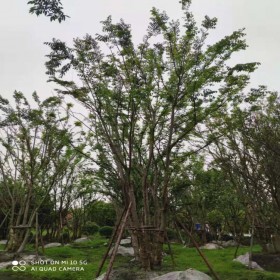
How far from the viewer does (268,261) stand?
53.8 ft

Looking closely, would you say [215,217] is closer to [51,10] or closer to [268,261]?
[268,261]

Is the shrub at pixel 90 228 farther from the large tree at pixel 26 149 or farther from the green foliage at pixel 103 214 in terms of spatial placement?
the large tree at pixel 26 149

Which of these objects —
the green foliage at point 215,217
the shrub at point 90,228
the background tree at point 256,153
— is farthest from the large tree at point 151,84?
the shrub at point 90,228

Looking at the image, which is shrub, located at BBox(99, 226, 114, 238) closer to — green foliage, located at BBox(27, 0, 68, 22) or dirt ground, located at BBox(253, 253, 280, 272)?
dirt ground, located at BBox(253, 253, 280, 272)

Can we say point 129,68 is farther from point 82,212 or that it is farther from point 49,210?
point 82,212

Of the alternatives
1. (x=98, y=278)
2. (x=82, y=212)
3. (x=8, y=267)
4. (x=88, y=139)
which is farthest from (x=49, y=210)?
(x=98, y=278)

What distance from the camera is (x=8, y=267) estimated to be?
14.8 metres

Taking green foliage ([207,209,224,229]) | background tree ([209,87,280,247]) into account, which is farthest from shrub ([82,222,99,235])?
background tree ([209,87,280,247])

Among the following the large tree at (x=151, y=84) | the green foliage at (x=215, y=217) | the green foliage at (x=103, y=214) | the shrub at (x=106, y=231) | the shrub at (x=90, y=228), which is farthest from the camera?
the green foliage at (x=103, y=214)

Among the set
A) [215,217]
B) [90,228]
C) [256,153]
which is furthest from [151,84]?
[90,228]

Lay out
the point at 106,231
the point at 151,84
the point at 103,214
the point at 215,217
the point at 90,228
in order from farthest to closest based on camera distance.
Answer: the point at 103,214, the point at 90,228, the point at 106,231, the point at 215,217, the point at 151,84

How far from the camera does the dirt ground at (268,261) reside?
611 inches

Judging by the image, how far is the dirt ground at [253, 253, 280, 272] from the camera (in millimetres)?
15517

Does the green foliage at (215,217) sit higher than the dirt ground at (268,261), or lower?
higher
